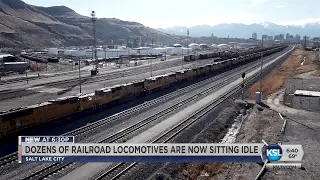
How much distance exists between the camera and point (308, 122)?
27.9 meters

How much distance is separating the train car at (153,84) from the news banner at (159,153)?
20921 mm

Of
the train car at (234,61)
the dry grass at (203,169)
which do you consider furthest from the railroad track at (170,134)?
the train car at (234,61)

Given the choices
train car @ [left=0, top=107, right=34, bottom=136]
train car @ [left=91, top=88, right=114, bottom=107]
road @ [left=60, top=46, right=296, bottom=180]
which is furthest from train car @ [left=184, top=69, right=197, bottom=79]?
train car @ [left=0, top=107, right=34, bottom=136]

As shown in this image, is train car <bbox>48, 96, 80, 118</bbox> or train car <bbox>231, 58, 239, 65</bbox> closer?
train car <bbox>48, 96, 80, 118</bbox>

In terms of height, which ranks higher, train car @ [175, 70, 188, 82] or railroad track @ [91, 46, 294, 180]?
train car @ [175, 70, 188, 82]

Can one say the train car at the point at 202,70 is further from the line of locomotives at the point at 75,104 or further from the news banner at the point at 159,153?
the news banner at the point at 159,153

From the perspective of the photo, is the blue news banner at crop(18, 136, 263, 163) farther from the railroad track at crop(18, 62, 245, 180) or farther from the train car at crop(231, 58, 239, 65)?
the train car at crop(231, 58, 239, 65)

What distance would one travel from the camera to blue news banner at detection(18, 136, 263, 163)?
58.9ft

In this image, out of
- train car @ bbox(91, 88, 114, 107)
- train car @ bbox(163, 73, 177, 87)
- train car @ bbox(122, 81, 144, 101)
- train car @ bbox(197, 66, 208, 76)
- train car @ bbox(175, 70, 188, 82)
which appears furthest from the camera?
train car @ bbox(197, 66, 208, 76)

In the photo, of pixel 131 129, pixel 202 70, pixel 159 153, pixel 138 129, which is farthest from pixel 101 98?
pixel 202 70

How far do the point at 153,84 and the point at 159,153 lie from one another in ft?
77.1

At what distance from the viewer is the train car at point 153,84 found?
41469 millimetres

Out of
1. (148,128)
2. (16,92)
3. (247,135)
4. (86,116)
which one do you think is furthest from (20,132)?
(16,92)

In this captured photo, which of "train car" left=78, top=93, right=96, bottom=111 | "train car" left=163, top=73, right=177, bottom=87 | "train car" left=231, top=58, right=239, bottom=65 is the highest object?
"train car" left=231, top=58, right=239, bottom=65
